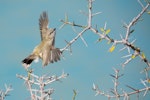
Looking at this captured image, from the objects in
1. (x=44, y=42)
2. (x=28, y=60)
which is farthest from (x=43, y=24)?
(x=28, y=60)

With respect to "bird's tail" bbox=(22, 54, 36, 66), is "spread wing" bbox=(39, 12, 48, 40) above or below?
above

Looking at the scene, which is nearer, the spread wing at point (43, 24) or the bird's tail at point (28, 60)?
the bird's tail at point (28, 60)

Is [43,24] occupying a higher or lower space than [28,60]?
higher

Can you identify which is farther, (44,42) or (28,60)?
(44,42)

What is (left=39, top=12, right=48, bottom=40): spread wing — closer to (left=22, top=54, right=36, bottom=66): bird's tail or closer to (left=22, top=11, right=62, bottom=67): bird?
(left=22, top=11, right=62, bottom=67): bird

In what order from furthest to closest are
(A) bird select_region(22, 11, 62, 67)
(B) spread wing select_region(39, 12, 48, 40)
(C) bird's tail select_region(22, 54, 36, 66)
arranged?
(B) spread wing select_region(39, 12, 48, 40)
(A) bird select_region(22, 11, 62, 67)
(C) bird's tail select_region(22, 54, 36, 66)

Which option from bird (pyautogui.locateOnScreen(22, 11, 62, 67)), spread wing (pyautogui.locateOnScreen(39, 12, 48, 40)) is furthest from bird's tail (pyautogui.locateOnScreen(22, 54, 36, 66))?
spread wing (pyautogui.locateOnScreen(39, 12, 48, 40))

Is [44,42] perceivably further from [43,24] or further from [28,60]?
[28,60]

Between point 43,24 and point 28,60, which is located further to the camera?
point 43,24

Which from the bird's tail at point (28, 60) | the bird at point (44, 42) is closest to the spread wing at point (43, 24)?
the bird at point (44, 42)

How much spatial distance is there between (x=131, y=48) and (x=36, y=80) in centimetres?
95

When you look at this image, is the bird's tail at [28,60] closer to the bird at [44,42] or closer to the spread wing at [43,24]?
the bird at [44,42]

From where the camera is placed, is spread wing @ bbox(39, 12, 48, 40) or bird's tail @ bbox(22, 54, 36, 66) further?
spread wing @ bbox(39, 12, 48, 40)

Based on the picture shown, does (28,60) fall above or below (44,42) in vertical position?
below
